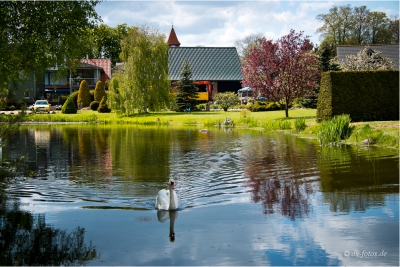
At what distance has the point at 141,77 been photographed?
169 feet

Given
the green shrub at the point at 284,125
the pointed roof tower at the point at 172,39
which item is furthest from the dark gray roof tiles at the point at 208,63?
the green shrub at the point at 284,125

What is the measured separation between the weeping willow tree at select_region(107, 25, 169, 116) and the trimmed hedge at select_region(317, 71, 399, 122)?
23142mm

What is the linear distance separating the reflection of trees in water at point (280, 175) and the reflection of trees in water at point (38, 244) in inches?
179

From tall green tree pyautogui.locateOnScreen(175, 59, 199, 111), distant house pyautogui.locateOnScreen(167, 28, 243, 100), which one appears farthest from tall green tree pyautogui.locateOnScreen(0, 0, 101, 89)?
distant house pyautogui.locateOnScreen(167, 28, 243, 100)

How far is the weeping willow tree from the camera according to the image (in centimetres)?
5047

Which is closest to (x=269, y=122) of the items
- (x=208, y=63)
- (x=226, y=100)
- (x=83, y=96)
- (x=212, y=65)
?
(x=226, y=100)

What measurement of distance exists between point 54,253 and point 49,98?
2703 inches

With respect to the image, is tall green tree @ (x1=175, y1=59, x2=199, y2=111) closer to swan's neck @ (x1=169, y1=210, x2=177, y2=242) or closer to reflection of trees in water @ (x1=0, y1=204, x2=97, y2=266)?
swan's neck @ (x1=169, y1=210, x2=177, y2=242)

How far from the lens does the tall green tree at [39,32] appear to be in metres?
13.0

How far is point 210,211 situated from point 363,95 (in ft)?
71.3

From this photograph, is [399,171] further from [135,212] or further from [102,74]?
[102,74]

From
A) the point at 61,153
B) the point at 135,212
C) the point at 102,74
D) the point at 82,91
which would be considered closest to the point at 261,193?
the point at 135,212

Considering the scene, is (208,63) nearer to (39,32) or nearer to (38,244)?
(39,32)

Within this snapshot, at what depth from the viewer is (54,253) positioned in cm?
927
